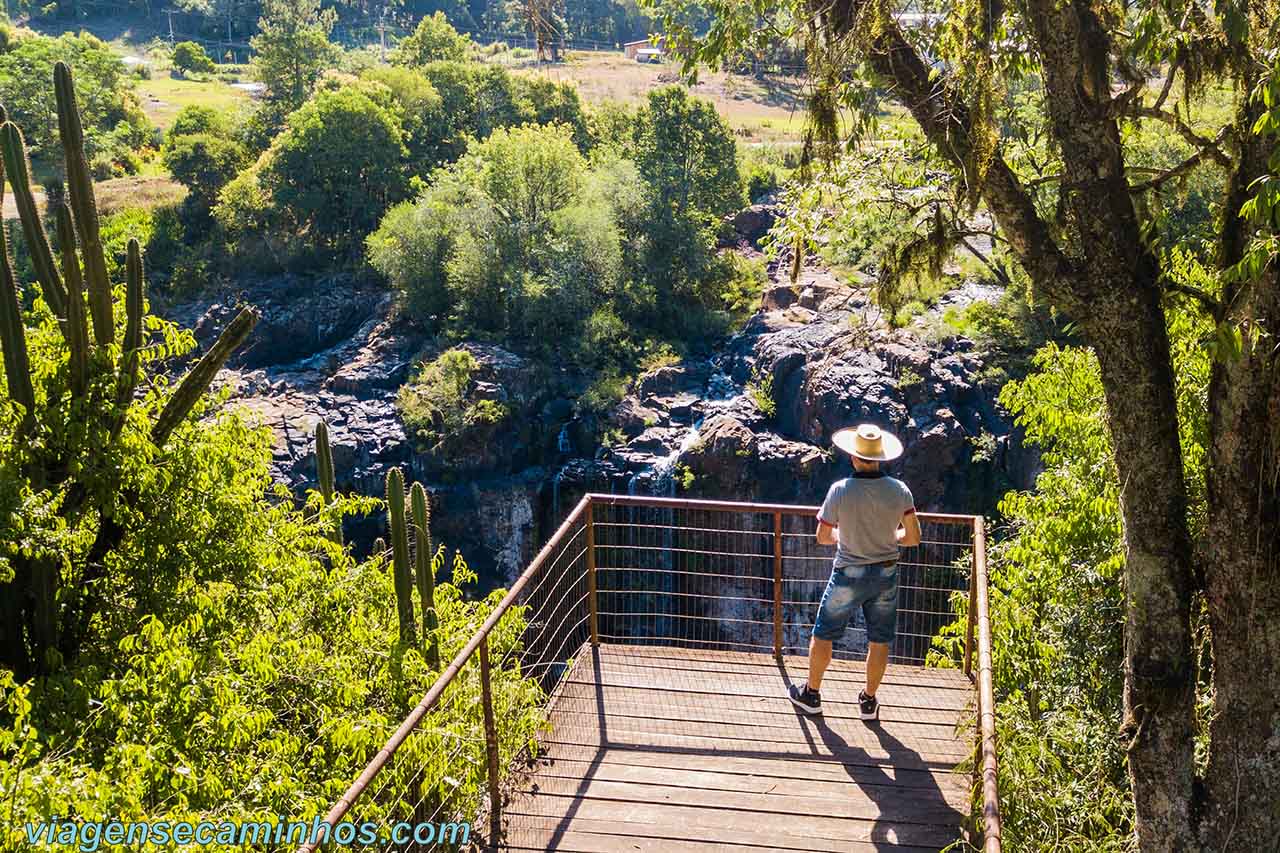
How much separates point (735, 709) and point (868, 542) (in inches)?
60.8

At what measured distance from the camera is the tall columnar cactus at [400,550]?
10.2 metres

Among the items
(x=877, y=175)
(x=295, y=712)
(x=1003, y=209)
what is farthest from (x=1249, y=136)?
(x=295, y=712)

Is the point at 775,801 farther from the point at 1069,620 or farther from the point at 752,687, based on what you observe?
the point at 1069,620

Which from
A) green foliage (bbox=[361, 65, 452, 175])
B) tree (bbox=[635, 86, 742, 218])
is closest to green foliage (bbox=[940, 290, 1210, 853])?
tree (bbox=[635, 86, 742, 218])

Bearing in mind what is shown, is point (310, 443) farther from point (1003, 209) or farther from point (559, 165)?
point (1003, 209)

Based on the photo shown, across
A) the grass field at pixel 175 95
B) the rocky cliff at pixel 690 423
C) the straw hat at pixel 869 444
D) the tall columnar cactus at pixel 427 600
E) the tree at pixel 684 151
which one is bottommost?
the rocky cliff at pixel 690 423

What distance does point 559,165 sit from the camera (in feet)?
120

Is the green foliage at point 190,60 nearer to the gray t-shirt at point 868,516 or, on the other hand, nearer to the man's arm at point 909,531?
the gray t-shirt at point 868,516

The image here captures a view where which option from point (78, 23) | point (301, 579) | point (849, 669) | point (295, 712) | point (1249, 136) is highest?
point (78, 23)

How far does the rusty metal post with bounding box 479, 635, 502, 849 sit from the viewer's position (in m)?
5.73

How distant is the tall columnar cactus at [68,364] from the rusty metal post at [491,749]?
15.8ft

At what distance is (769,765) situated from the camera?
6.55 m

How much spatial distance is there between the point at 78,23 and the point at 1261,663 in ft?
334

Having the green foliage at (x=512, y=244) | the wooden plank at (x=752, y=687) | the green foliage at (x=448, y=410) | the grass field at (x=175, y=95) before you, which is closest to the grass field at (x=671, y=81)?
the green foliage at (x=512, y=244)
